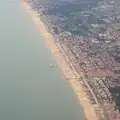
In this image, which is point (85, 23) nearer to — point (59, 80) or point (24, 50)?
point (24, 50)

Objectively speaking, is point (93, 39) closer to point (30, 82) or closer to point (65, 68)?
point (65, 68)

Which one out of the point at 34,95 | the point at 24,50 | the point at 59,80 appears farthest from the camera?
the point at 24,50

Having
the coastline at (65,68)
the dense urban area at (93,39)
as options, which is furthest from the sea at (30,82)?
the dense urban area at (93,39)

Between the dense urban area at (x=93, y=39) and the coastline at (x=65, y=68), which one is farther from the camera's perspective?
the dense urban area at (x=93, y=39)

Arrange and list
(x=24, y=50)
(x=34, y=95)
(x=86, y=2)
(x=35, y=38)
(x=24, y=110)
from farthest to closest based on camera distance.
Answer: (x=86, y=2) < (x=35, y=38) < (x=24, y=50) < (x=34, y=95) < (x=24, y=110)

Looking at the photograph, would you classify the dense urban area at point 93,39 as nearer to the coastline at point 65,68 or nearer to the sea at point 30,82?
the coastline at point 65,68

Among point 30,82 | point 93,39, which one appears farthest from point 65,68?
point 93,39

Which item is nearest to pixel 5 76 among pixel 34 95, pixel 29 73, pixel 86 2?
pixel 29 73
